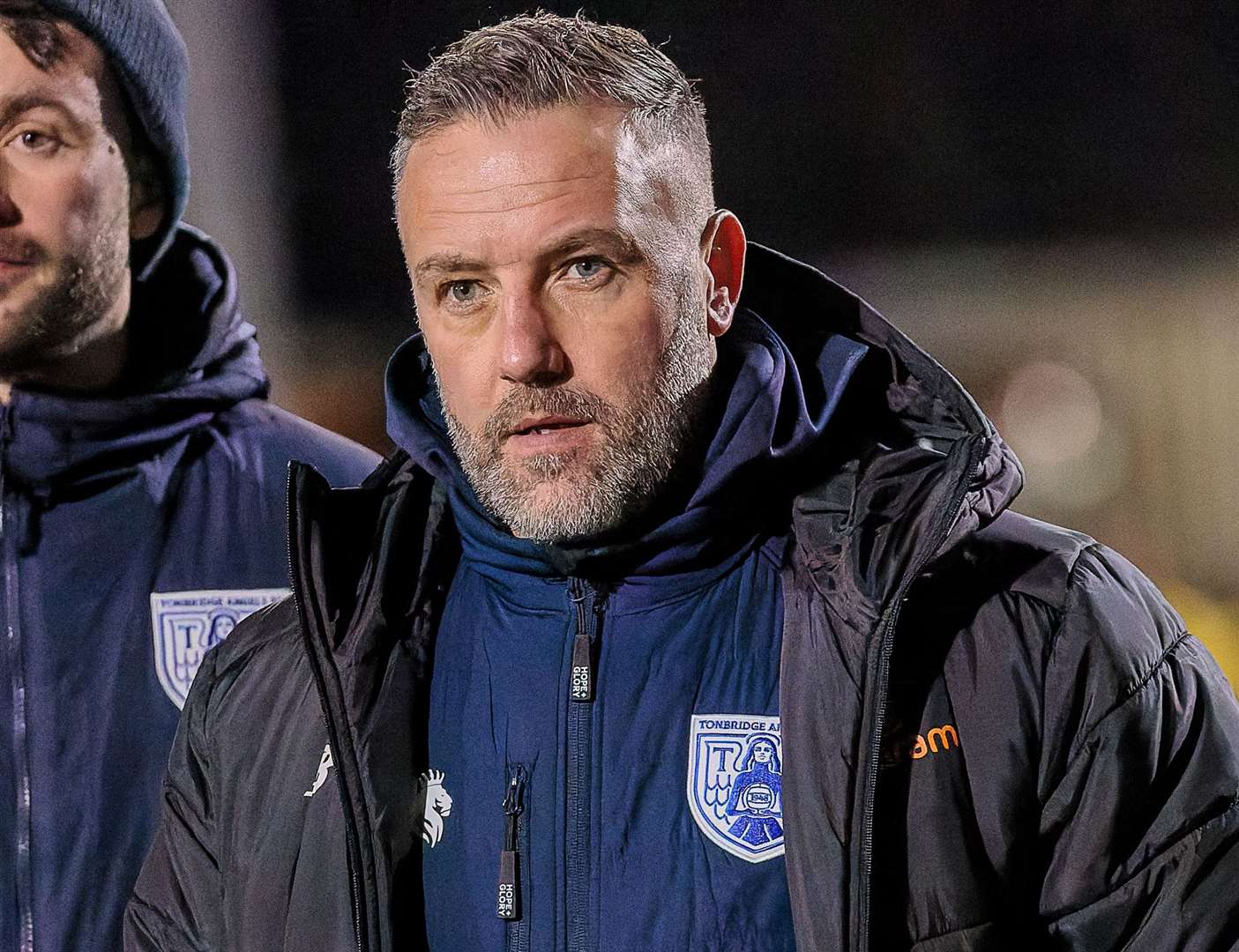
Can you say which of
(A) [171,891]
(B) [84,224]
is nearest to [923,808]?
(A) [171,891]

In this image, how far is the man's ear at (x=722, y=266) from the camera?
4.75 feet

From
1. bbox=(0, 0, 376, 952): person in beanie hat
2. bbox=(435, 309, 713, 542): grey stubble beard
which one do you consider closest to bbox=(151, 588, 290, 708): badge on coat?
bbox=(0, 0, 376, 952): person in beanie hat

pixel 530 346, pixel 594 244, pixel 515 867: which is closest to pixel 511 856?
pixel 515 867

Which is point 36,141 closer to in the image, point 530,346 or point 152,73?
point 152,73

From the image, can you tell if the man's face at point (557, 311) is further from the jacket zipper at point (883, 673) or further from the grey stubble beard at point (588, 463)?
the jacket zipper at point (883, 673)

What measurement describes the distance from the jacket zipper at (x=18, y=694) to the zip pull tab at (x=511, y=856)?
673mm

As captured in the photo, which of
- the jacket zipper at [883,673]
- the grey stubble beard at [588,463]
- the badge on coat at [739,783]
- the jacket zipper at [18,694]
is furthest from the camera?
the jacket zipper at [18,694]

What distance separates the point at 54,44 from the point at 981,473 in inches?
47.8

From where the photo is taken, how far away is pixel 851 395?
1.43m

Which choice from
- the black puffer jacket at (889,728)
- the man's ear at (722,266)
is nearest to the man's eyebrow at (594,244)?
the man's ear at (722,266)

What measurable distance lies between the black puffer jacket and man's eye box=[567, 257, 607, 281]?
0.25 metres

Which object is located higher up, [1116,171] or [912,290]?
[1116,171]

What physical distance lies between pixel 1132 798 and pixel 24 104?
144 cm

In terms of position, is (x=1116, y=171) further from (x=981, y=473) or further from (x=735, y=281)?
(x=981, y=473)
